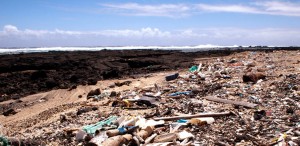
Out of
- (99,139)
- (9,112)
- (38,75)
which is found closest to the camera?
(99,139)

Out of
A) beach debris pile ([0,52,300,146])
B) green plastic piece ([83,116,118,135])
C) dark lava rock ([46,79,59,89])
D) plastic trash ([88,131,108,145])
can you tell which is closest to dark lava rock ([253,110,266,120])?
beach debris pile ([0,52,300,146])

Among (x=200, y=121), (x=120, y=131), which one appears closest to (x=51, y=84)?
(x=120, y=131)

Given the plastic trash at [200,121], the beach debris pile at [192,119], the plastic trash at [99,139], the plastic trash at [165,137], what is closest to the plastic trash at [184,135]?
the beach debris pile at [192,119]

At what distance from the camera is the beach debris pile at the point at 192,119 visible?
664 cm

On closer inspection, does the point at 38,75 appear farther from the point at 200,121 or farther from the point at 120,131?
the point at 200,121

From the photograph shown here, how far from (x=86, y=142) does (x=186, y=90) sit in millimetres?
5560

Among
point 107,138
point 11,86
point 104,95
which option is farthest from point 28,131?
point 11,86

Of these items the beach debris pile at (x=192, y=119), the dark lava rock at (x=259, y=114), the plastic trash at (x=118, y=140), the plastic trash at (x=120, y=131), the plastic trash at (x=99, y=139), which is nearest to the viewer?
the plastic trash at (x=118, y=140)

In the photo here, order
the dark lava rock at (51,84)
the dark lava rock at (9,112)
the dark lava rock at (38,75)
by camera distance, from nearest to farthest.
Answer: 1. the dark lava rock at (9,112)
2. the dark lava rock at (51,84)
3. the dark lava rock at (38,75)

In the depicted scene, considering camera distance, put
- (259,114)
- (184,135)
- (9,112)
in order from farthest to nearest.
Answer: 1. (9,112)
2. (259,114)
3. (184,135)

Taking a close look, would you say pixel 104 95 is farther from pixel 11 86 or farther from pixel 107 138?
pixel 11 86

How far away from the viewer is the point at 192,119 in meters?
7.71

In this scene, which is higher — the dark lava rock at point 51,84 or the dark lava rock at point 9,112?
the dark lava rock at point 51,84

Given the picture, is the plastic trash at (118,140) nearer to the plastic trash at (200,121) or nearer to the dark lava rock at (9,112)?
the plastic trash at (200,121)
